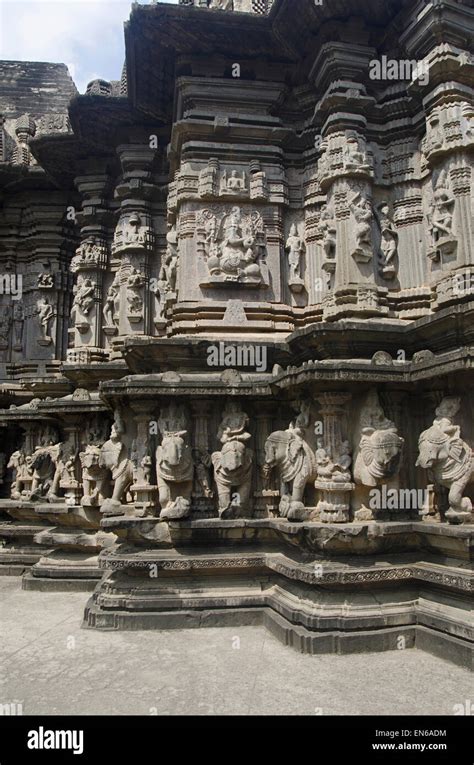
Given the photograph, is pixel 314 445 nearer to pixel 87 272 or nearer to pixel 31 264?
pixel 87 272

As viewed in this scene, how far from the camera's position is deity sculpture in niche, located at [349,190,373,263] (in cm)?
827

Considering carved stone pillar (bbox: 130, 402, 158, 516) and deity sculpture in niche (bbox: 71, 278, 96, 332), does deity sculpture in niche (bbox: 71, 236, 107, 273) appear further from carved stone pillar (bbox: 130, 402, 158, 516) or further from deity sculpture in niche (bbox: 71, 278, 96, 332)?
carved stone pillar (bbox: 130, 402, 158, 516)

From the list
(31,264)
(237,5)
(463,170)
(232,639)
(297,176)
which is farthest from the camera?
(31,264)

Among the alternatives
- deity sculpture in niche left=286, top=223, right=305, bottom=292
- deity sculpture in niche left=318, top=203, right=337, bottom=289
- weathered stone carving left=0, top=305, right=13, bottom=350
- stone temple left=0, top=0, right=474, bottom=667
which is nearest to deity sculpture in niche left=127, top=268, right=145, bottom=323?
stone temple left=0, top=0, right=474, bottom=667

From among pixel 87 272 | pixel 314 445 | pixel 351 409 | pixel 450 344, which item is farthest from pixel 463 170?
pixel 87 272

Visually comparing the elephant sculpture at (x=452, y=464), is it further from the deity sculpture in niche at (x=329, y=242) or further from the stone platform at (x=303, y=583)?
the deity sculpture in niche at (x=329, y=242)

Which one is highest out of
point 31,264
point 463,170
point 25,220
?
point 25,220

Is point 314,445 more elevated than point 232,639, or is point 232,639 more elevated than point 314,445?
point 314,445

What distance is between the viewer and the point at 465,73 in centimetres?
793

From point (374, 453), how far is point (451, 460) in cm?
83

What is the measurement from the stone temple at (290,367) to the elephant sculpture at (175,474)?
1.3 inches
